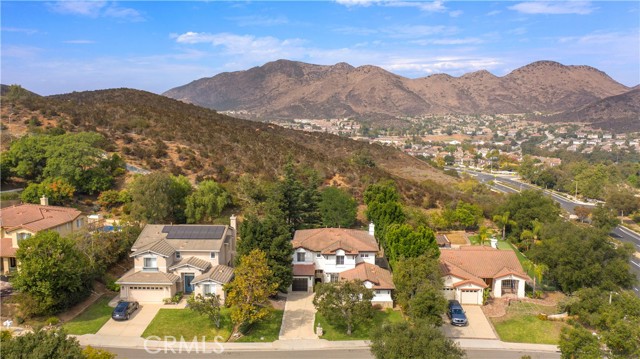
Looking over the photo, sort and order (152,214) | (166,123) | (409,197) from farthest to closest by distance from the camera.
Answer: (166,123)
(409,197)
(152,214)

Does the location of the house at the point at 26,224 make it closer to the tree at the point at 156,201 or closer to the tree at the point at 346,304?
the tree at the point at 156,201

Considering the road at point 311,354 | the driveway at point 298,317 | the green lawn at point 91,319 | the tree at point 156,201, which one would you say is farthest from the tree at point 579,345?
the tree at point 156,201

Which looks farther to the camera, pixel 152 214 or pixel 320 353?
pixel 152 214

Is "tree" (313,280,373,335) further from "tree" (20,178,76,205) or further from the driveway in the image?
"tree" (20,178,76,205)

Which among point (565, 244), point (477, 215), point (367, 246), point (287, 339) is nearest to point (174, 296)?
point (287, 339)

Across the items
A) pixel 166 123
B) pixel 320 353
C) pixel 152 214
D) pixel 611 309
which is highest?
pixel 166 123

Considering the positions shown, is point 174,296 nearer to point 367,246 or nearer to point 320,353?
point 320,353

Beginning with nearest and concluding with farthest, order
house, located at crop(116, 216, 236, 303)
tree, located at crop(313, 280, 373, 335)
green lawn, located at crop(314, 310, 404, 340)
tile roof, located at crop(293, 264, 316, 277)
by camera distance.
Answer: tree, located at crop(313, 280, 373, 335)
green lawn, located at crop(314, 310, 404, 340)
house, located at crop(116, 216, 236, 303)
tile roof, located at crop(293, 264, 316, 277)

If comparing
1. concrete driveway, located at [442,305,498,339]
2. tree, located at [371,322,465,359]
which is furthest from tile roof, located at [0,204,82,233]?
concrete driveway, located at [442,305,498,339]
